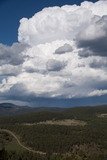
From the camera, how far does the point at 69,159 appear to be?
15900 cm

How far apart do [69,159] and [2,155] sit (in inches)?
995

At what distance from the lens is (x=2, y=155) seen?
149500mm
